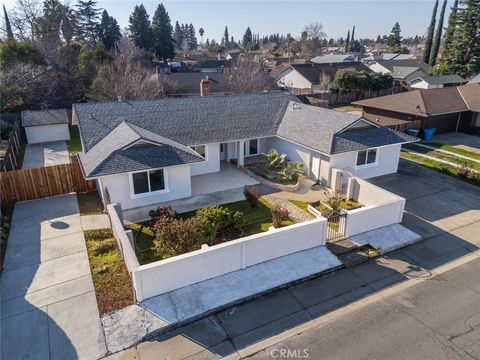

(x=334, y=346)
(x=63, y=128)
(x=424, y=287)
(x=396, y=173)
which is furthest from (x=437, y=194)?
(x=63, y=128)

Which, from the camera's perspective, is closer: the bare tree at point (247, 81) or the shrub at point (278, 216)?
the shrub at point (278, 216)

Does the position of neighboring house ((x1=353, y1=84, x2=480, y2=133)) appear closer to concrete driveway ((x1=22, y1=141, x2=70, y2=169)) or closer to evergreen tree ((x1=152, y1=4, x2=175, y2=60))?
concrete driveway ((x1=22, y1=141, x2=70, y2=169))

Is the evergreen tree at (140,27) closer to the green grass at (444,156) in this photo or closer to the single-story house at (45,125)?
the single-story house at (45,125)

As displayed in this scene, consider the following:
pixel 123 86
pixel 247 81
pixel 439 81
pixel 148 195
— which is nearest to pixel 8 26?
pixel 123 86

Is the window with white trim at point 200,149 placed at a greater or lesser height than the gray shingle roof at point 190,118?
lesser

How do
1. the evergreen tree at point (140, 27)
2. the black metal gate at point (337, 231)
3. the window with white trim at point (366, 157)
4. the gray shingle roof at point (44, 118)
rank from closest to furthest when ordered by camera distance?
the black metal gate at point (337, 231) → the window with white trim at point (366, 157) → the gray shingle roof at point (44, 118) → the evergreen tree at point (140, 27)

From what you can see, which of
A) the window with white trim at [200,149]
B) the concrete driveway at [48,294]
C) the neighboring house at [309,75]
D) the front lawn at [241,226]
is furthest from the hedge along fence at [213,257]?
the neighboring house at [309,75]

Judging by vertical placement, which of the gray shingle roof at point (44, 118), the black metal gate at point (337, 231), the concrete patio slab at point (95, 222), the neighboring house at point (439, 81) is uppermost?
the neighboring house at point (439, 81)
